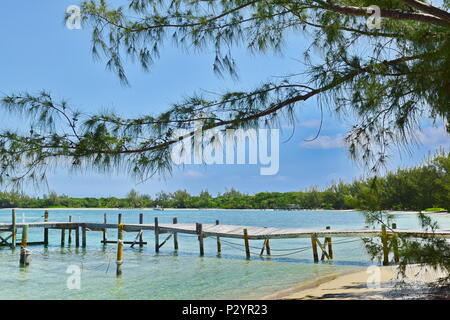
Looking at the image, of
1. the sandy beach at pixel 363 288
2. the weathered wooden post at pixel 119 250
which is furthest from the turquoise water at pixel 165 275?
the sandy beach at pixel 363 288

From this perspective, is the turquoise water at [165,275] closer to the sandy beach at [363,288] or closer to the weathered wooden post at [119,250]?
the weathered wooden post at [119,250]

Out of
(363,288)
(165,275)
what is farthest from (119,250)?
(363,288)

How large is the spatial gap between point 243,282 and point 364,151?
668cm

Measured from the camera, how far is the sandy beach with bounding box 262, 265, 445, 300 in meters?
5.57

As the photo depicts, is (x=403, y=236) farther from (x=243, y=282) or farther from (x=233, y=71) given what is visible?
(x=243, y=282)

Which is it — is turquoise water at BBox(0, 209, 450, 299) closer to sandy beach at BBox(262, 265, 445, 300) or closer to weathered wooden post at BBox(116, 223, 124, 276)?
weathered wooden post at BBox(116, 223, 124, 276)

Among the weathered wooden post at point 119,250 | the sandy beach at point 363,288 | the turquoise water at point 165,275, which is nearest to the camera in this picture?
the sandy beach at point 363,288

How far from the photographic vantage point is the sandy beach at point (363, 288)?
5.57 meters

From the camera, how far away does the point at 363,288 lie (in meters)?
7.08

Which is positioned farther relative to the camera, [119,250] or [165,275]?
[165,275]

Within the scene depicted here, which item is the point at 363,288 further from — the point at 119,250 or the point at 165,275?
the point at 119,250

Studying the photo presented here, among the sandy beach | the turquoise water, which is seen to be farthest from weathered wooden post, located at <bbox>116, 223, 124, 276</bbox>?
the sandy beach
